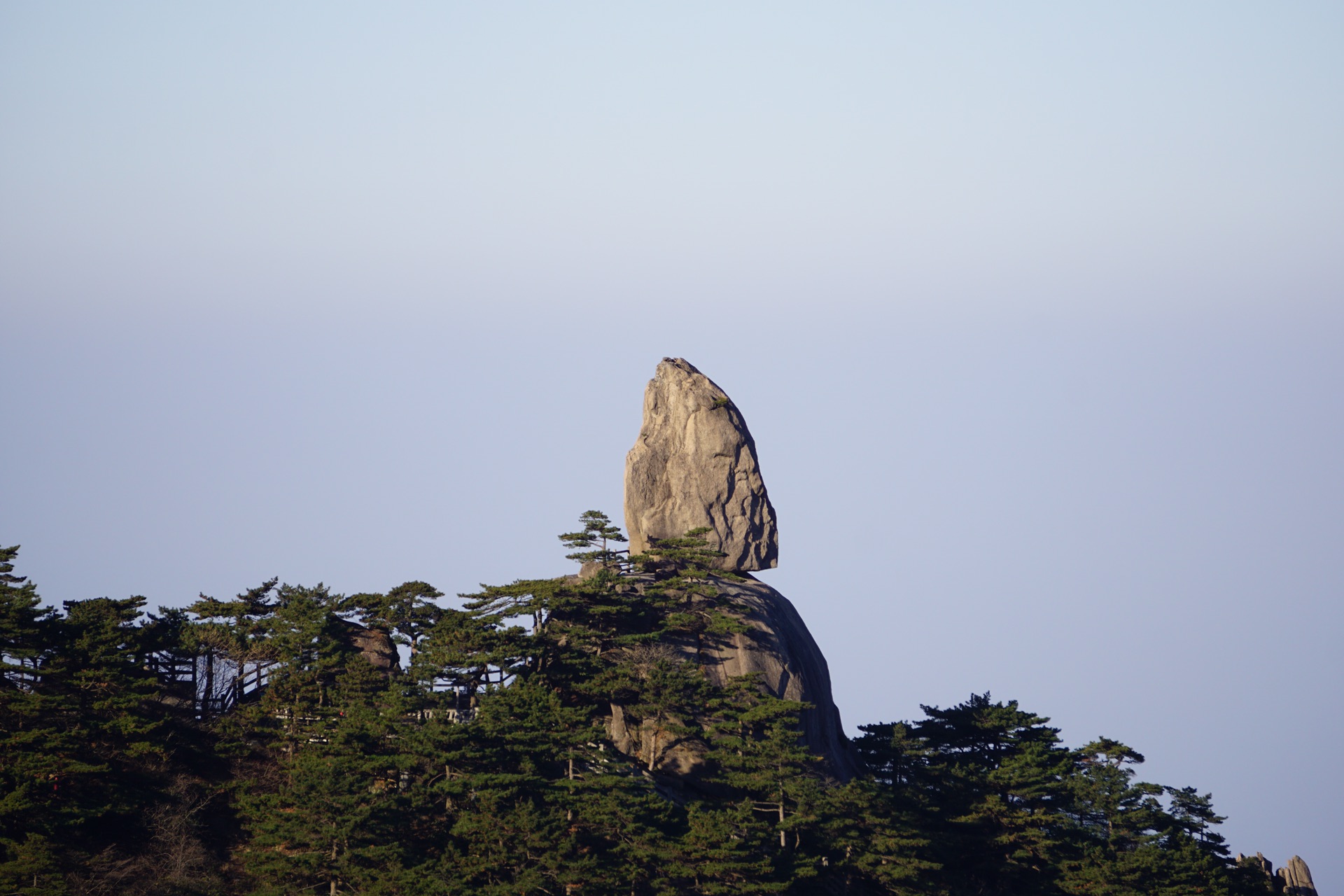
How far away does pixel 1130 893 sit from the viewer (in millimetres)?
47344

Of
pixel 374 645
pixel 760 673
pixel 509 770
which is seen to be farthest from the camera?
pixel 374 645

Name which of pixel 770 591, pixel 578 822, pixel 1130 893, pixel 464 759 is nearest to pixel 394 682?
pixel 464 759

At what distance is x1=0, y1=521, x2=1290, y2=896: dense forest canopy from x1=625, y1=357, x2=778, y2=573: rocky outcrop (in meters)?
3.13

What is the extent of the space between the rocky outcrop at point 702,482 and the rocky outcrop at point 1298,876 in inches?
1007

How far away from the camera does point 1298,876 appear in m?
59.8

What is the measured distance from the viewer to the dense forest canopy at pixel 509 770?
40.0 m

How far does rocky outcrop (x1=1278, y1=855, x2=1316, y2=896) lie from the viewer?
59.1 metres

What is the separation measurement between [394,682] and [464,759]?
379 cm

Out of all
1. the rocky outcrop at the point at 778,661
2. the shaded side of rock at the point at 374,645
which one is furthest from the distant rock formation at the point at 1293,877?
the shaded side of rock at the point at 374,645

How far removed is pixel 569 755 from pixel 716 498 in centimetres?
1507

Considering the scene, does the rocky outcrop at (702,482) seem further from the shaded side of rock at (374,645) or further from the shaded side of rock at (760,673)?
the shaded side of rock at (374,645)

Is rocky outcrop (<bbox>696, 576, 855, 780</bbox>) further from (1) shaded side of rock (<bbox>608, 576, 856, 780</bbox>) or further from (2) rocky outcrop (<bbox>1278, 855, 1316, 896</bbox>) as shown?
(2) rocky outcrop (<bbox>1278, 855, 1316, 896</bbox>)

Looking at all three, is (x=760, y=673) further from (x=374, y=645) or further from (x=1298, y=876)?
(x=1298, y=876)

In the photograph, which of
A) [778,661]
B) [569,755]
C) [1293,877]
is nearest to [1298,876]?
[1293,877]
